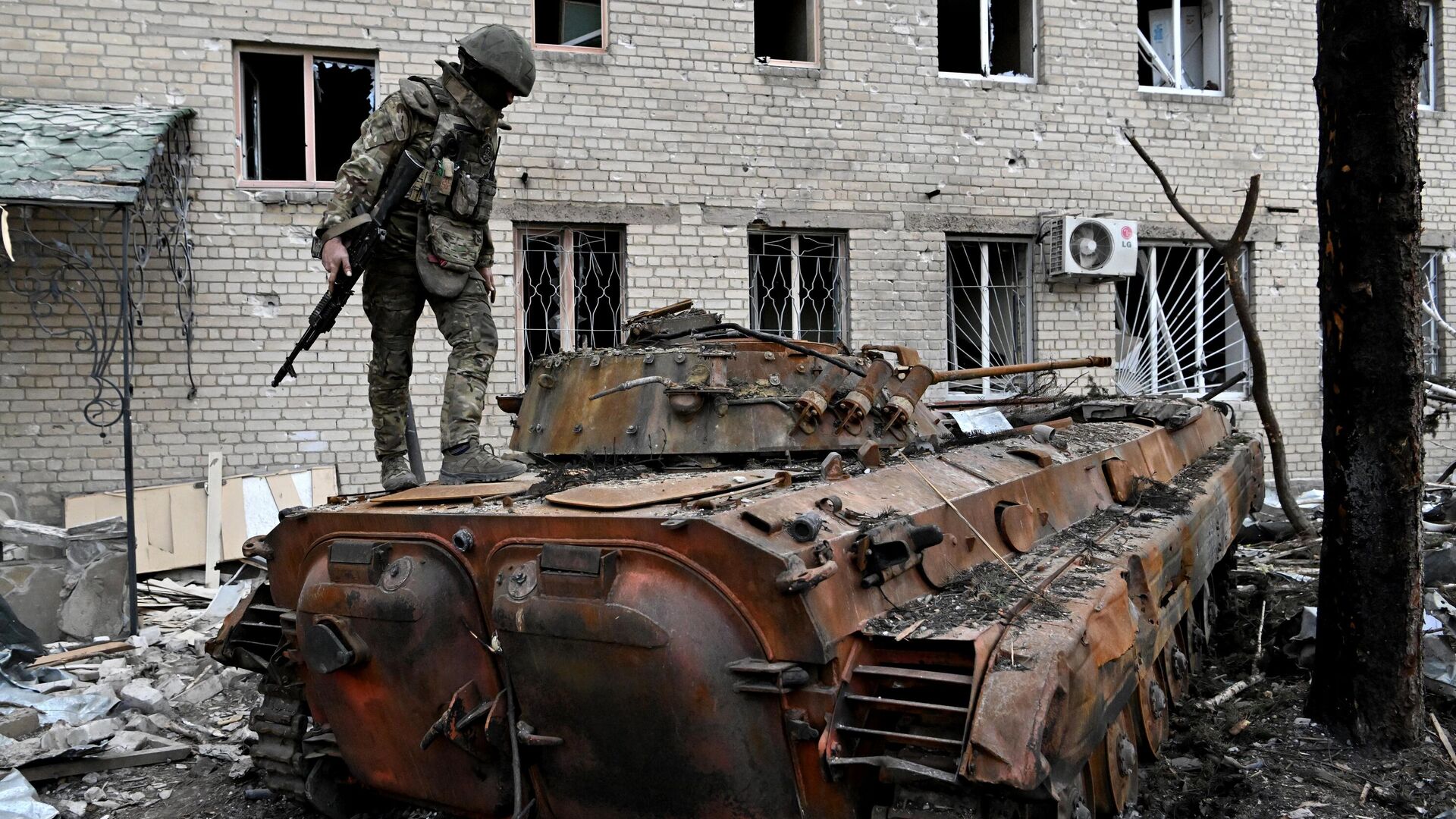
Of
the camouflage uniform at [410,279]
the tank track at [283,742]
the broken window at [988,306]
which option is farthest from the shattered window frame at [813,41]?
the tank track at [283,742]

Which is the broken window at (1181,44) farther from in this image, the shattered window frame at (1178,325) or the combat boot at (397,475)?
the combat boot at (397,475)

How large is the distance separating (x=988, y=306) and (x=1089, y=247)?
1127mm

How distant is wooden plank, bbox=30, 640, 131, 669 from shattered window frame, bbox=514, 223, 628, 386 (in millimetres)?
3792

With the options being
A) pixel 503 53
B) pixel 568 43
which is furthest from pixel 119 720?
pixel 568 43

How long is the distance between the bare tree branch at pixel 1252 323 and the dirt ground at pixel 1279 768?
2.97 metres

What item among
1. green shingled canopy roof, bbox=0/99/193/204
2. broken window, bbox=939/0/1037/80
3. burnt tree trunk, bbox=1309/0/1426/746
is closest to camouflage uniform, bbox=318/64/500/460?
green shingled canopy roof, bbox=0/99/193/204

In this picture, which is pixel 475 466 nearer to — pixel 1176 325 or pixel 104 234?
pixel 104 234

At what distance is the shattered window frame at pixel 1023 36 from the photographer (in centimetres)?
1110

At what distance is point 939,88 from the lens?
428 inches

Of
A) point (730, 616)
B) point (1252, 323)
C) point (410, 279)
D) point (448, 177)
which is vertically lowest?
point (730, 616)

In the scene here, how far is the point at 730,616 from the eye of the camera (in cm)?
300

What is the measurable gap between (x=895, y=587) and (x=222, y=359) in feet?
24.8

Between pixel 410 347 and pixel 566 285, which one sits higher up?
pixel 566 285

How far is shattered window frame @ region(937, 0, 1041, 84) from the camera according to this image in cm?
1110
